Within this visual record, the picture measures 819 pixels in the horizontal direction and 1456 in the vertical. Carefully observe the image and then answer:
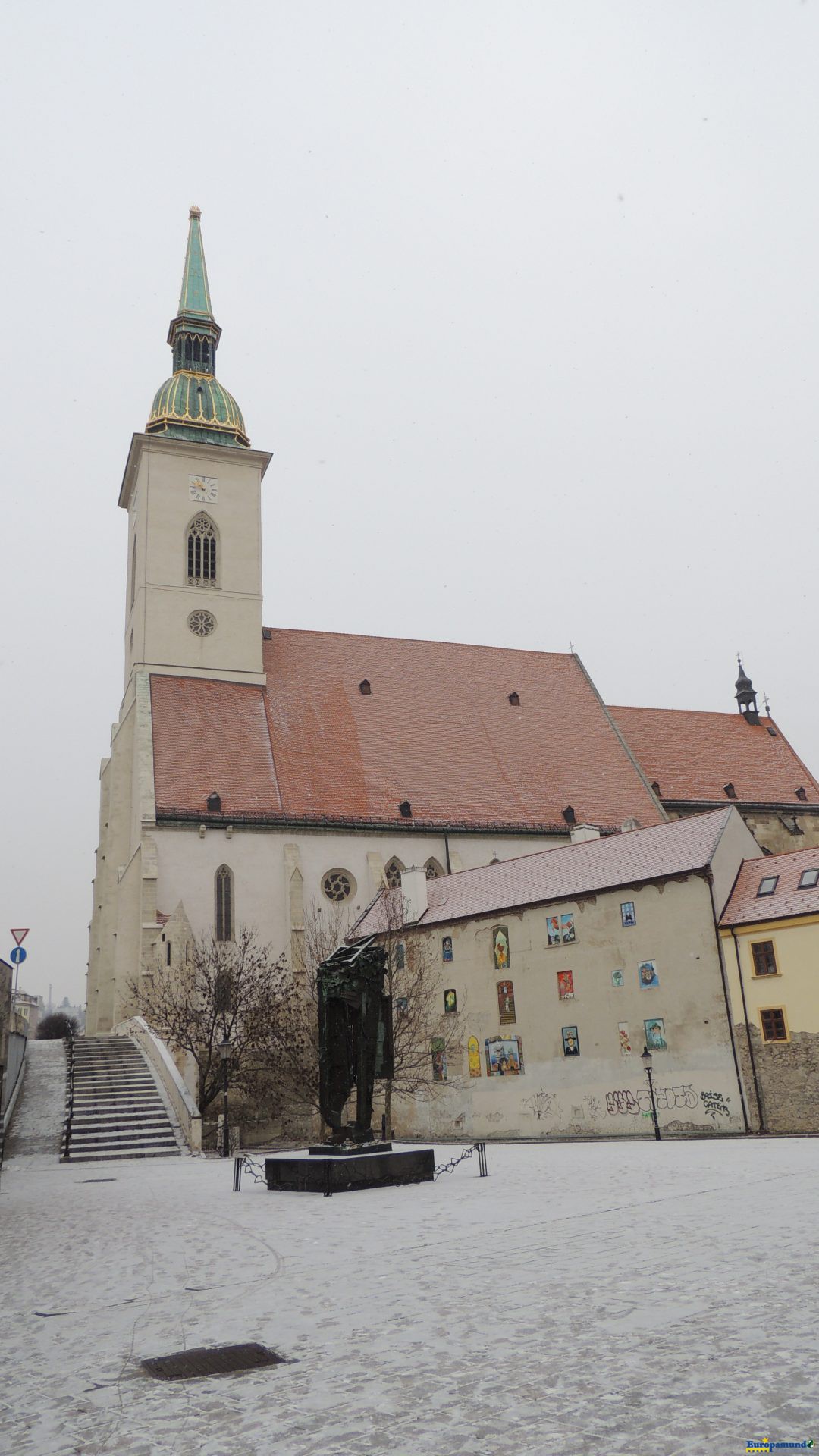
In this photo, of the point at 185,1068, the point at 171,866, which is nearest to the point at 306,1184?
the point at 185,1068

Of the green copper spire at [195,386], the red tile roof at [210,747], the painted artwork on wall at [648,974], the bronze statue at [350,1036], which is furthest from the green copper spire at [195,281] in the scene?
the bronze statue at [350,1036]

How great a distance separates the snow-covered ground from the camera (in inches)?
174

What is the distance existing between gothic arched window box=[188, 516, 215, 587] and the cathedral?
70 millimetres

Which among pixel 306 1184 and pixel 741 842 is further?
pixel 741 842

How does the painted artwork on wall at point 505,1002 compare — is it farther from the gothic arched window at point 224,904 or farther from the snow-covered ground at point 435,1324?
the snow-covered ground at point 435,1324

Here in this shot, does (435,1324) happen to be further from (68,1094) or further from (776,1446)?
(68,1094)

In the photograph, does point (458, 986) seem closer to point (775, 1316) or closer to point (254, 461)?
point (254, 461)

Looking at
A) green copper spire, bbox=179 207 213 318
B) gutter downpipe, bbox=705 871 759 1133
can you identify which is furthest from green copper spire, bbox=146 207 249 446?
gutter downpipe, bbox=705 871 759 1133

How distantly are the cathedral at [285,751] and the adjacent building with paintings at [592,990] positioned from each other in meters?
6.08

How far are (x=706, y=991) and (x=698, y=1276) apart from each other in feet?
→ 66.0

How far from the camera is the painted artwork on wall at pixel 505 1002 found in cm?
3016

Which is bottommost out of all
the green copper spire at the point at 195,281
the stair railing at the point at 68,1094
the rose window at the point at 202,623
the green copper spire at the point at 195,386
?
the stair railing at the point at 68,1094

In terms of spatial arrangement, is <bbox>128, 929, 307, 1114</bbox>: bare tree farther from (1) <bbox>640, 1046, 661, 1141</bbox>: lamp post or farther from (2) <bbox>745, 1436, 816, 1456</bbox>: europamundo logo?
(2) <bbox>745, 1436, 816, 1456</bbox>: europamundo logo

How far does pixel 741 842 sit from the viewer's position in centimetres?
2947
